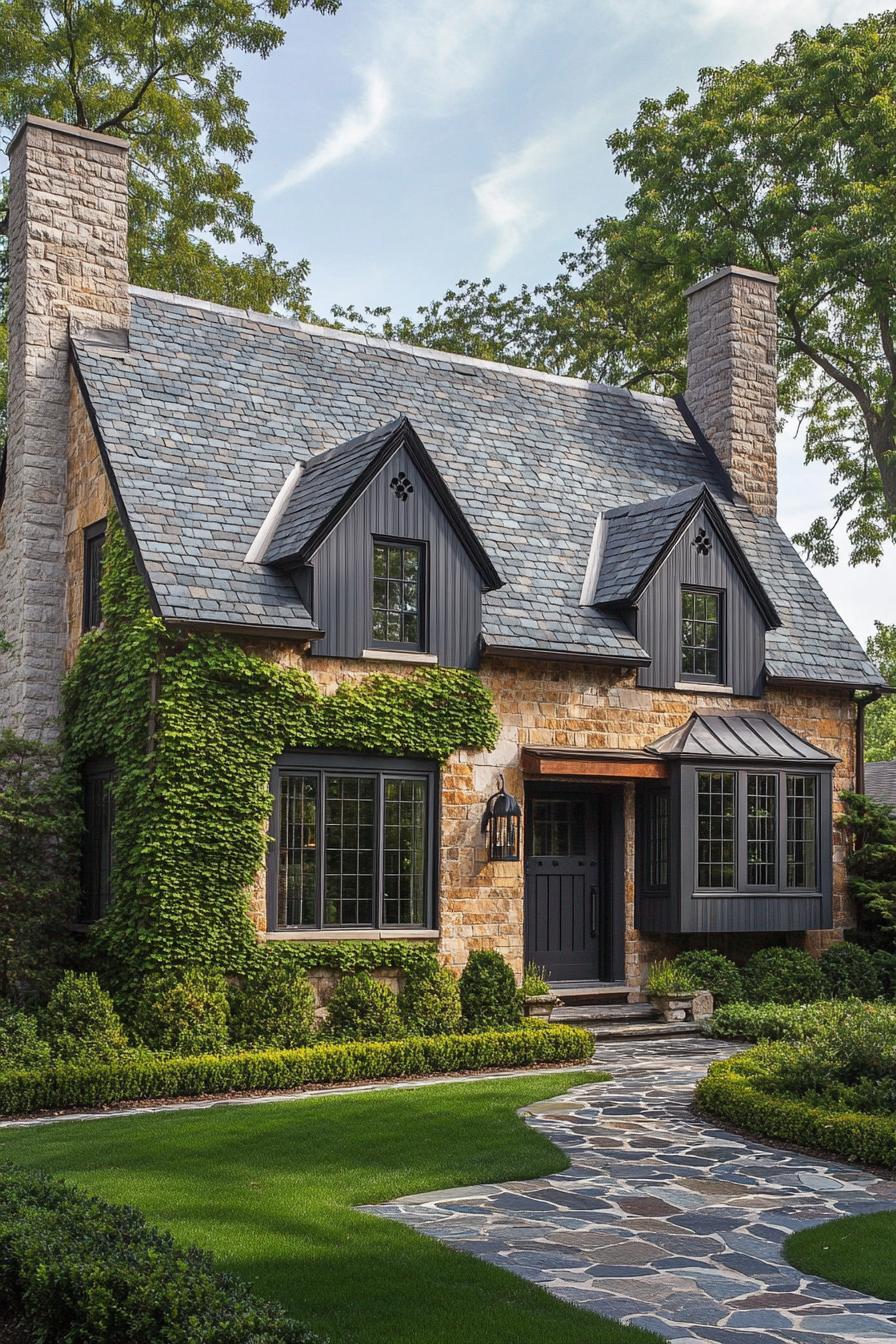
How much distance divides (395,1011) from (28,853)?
436cm

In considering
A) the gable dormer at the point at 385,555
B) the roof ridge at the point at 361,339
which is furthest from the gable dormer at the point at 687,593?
the roof ridge at the point at 361,339

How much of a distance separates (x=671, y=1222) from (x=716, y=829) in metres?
9.95

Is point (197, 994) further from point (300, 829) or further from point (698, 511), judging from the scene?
point (698, 511)

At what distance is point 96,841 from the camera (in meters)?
16.0

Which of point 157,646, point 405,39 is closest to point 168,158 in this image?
point 405,39

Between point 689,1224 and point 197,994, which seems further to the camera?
point 197,994

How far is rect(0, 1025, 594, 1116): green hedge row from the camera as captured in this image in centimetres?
1238

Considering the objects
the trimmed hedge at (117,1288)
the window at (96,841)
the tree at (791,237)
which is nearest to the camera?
the trimmed hedge at (117,1288)

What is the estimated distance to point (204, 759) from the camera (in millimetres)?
14719

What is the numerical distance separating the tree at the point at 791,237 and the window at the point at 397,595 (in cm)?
1390

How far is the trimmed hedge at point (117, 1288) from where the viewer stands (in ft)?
17.5

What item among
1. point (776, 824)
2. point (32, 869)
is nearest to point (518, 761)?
point (776, 824)

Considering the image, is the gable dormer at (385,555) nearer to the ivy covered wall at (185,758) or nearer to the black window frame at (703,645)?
the ivy covered wall at (185,758)

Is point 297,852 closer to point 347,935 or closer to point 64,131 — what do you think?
point 347,935
